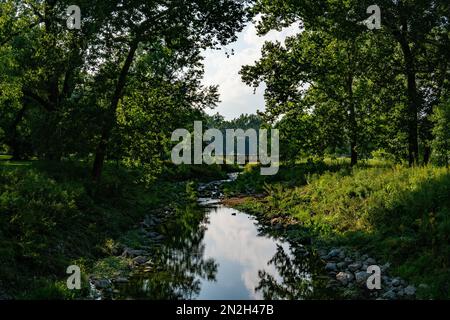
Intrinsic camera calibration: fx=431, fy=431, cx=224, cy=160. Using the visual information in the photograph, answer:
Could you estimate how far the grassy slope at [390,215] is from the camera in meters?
11.2

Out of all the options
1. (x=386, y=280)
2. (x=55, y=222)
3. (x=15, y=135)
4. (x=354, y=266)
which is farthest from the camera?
(x=15, y=135)

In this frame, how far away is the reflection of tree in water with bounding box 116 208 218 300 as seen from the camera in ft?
38.4

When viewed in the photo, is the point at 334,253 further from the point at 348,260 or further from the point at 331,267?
the point at 331,267

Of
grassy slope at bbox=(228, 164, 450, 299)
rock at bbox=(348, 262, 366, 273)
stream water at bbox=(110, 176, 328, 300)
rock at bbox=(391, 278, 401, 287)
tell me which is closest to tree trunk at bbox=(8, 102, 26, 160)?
stream water at bbox=(110, 176, 328, 300)

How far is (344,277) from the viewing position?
40.4 feet

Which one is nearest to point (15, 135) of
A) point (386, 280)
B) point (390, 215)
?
point (390, 215)

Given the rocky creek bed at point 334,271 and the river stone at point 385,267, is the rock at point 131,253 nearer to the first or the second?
the rocky creek bed at point 334,271

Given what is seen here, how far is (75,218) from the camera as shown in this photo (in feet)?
53.6

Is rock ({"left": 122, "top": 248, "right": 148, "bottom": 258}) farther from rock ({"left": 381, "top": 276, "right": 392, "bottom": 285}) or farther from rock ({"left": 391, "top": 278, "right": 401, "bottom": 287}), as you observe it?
rock ({"left": 391, "top": 278, "right": 401, "bottom": 287})

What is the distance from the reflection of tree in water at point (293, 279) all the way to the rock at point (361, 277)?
3.06 ft

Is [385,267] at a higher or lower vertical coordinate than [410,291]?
higher

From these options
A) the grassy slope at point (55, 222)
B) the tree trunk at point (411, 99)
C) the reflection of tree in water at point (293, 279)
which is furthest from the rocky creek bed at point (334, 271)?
the tree trunk at point (411, 99)

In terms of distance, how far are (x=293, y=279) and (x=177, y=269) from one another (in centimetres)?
382

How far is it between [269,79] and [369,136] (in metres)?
7.85
